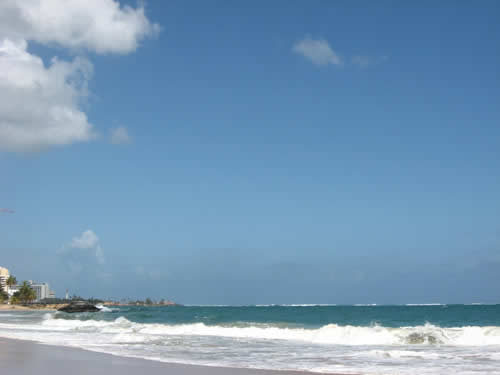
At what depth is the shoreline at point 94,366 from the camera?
13164 millimetres

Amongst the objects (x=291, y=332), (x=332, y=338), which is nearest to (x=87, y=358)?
(x=332, y=338)

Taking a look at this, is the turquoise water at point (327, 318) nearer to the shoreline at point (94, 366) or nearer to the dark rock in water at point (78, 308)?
the dark rock in water at point (78, 308)

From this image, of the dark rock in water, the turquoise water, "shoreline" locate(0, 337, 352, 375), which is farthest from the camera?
the dark rock in water

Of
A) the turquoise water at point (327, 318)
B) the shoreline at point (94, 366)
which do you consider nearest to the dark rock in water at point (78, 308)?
the turquoise water at point (327, 318)

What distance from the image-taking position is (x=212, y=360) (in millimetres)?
16984

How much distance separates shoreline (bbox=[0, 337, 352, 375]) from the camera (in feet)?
43.2

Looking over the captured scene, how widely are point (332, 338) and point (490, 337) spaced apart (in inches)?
295

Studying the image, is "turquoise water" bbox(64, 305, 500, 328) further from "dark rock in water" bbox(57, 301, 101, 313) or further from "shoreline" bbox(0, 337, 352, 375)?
"shoreline" bbox(0, 337, 352, 375)

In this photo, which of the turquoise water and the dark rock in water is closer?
the turquoise water

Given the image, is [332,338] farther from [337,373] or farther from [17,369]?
[17,369]

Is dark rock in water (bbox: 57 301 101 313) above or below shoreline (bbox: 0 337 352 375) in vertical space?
below

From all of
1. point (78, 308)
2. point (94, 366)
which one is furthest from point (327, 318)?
point (94, 366)

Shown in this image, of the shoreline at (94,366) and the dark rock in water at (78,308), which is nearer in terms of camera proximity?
the shoreline at (94,366)

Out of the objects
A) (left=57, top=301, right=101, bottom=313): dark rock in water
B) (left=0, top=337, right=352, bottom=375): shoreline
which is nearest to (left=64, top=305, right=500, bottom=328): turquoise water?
(left=57, top=301, right=101, bottom=313): dark rock in water
